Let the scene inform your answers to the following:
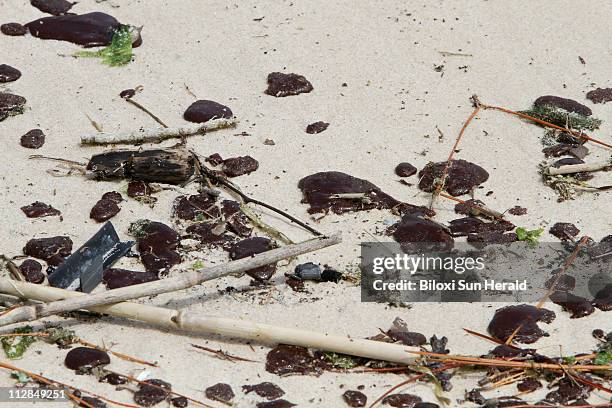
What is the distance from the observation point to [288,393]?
3.55 m

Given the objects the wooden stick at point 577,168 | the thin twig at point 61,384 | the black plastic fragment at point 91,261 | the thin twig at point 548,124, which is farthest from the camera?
the thin twig at point 548,124

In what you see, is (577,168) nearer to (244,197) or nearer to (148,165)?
(244,197)

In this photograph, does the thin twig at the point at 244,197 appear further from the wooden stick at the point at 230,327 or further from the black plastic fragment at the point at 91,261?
the wooden stick at the point at 230,327

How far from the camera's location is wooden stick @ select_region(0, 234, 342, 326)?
3.60 m

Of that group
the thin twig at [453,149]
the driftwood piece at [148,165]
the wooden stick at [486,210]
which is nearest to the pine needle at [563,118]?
the thin twig at [453,149]

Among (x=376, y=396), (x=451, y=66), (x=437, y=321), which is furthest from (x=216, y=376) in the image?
(x=451, y=66)

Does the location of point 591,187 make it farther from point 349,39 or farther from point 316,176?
point 349,39

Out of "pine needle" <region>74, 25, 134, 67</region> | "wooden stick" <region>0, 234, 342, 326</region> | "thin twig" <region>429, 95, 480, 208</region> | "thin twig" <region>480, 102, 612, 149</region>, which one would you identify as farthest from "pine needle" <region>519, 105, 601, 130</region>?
"pine needle" <region>74, 25, 134, 67</region>

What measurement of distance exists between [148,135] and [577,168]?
7.16 ft

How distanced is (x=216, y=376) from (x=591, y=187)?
2.18m

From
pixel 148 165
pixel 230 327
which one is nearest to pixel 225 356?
pixel 230 327

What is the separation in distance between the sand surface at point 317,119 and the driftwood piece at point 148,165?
0.07m

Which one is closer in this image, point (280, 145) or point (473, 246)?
point (473, 246)

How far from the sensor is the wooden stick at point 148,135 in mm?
4871
